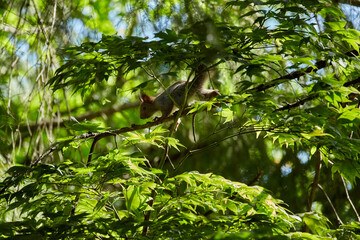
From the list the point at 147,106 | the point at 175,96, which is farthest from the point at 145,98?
the point at 175,96

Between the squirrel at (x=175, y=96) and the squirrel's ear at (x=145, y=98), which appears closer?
the squirrel at (x=175, y=96)

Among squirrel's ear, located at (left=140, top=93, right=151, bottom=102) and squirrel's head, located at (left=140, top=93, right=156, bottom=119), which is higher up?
squirrel's ear, located at (left=140, top=93, right=151, bottom=102)

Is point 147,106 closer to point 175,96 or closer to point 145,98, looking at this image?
point 145,98

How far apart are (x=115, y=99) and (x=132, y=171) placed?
2.42 metres

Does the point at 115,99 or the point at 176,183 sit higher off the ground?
the point at 115,99

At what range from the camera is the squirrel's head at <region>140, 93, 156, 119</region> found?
4.04m

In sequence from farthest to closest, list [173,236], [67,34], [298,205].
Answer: [298,205], [67,34], [173,236]

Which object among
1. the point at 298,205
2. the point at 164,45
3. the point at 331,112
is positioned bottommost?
the point at 298,205

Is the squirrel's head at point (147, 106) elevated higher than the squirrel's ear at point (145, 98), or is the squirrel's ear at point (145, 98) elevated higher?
the squirrel's ear at point (145, 98)

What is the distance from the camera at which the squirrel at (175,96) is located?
3.38 metres

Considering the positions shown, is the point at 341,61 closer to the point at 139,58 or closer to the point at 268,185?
the point at 139,58

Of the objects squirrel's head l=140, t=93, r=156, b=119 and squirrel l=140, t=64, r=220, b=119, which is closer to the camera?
squirrel l=140, t=64, r=220, b=119

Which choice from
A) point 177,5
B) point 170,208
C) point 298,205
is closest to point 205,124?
point 298,205

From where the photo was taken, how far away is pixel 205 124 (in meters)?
3.38
